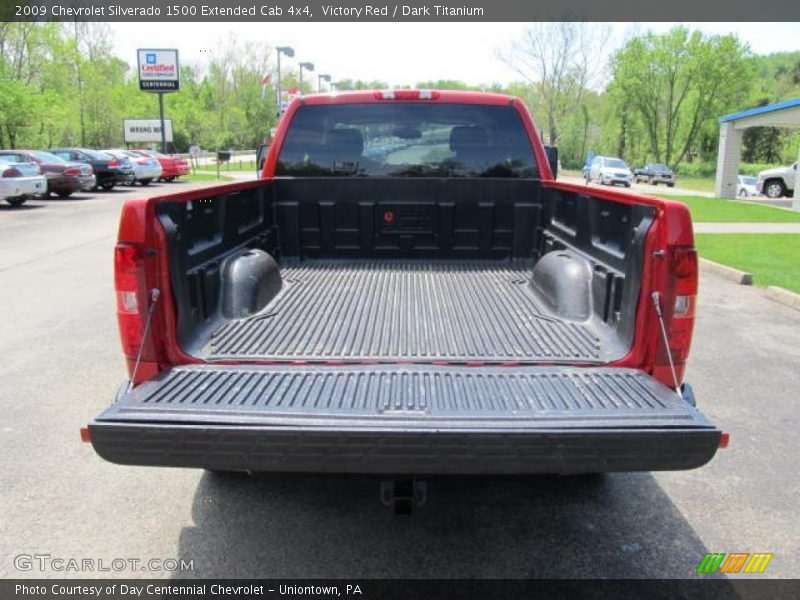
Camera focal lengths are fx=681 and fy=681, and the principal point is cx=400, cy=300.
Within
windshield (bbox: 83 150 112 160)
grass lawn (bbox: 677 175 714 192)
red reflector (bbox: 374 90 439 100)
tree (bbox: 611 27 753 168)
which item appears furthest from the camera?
tree (bbox: 611 27 753 168)

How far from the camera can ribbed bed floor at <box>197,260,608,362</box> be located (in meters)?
3.21

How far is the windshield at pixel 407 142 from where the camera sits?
513 cm

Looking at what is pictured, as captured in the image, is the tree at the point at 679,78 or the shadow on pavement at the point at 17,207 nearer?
the shadow on pavement at the point at 17,207

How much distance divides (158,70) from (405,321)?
4422 centimetres

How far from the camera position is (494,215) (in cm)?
513

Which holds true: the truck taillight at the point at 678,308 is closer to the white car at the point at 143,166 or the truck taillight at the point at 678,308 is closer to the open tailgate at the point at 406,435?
the open tailgate at the point at 406,435

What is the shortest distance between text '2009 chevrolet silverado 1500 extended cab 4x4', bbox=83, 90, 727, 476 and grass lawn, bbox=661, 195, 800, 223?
1309 centimetres

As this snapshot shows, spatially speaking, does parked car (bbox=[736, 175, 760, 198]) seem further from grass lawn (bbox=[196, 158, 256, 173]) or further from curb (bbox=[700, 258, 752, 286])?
grass lawn (bbox=[196, 158, 256, 173])

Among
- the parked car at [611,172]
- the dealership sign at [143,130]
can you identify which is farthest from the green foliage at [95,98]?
the parked car at [611,172]

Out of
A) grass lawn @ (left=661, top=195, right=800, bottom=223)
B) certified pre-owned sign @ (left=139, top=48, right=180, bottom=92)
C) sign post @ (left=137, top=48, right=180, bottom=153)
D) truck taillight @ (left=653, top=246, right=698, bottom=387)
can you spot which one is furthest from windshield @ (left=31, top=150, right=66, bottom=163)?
truck taillight @ (left=653, top=246, right=698, bottom=387)

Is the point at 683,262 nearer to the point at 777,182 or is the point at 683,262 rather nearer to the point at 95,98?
the point at 777,182

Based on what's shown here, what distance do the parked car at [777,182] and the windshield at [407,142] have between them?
2822cm

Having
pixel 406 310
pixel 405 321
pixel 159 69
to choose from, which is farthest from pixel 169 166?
pixel 405 321

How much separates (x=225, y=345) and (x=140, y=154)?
110ft
